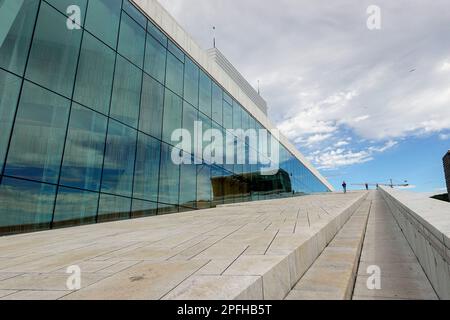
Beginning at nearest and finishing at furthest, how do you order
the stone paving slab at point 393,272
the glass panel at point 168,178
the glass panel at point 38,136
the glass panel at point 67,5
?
the stone paving slab at point 393,272
the glass panel at point 38,136
the glass panel at point 67,5
the glass panel at point 168,178

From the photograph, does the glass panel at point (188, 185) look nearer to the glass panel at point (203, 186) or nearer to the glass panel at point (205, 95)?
the glass panel at point (203, 186)

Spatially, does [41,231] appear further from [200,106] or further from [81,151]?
[200,106]

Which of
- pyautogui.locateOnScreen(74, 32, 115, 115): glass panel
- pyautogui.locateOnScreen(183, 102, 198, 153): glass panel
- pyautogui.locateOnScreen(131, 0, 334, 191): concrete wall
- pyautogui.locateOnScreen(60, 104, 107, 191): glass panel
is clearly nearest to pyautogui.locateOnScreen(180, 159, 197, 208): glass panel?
pyautogui.locateOnScreen(183, 102, 198, 153): glass panel

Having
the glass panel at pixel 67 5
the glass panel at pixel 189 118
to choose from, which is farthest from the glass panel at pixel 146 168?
the glass panel at pixel 67 5

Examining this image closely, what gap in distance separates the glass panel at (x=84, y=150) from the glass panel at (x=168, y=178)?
3.33m

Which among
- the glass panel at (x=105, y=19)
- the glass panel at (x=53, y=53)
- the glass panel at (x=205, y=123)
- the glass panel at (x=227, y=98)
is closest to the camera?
the glass panel at (x=53, y=53)

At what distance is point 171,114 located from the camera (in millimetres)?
13930

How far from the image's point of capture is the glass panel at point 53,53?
8.10 meters

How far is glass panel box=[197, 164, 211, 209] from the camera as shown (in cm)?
1570

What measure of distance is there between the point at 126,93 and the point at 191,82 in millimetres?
5721

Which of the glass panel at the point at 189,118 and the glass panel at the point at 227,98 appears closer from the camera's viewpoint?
the glass panel at the point at 189,118

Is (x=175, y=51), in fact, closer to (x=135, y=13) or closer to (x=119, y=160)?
(x=135, y=13)

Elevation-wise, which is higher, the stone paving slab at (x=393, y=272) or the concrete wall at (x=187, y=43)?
the concrete wall at (x=187, y=43)

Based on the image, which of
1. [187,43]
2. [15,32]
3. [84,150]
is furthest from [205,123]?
[15,32]
